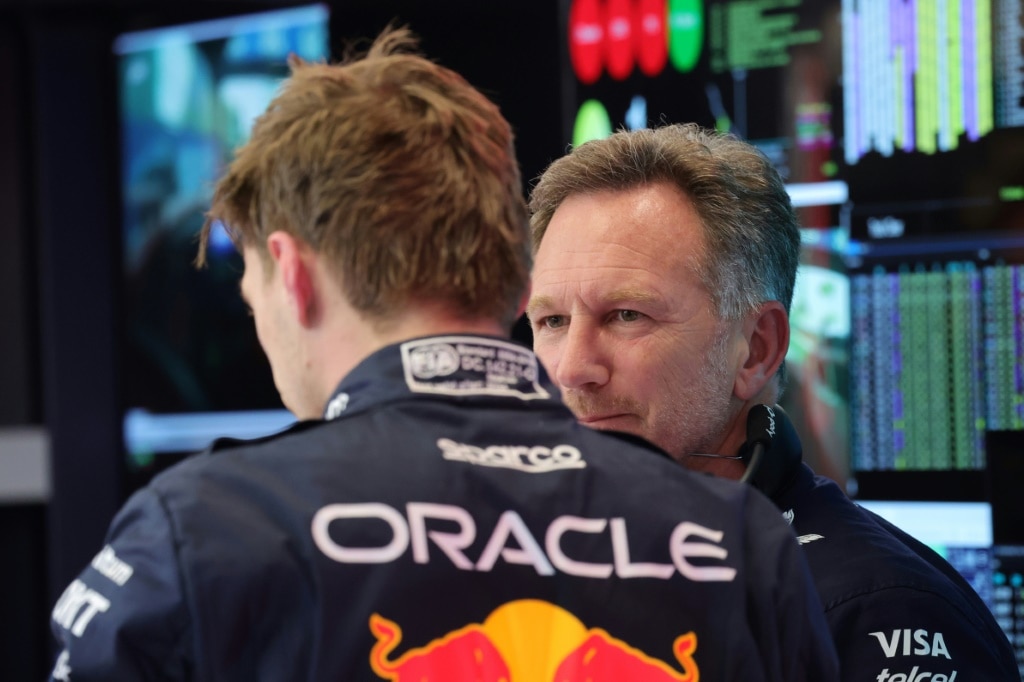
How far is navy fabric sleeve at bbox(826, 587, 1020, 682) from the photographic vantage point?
1.38m

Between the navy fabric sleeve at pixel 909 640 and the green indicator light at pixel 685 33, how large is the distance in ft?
5.66

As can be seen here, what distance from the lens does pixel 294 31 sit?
3.94 m

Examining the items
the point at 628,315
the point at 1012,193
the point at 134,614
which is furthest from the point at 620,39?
the point at 134,614

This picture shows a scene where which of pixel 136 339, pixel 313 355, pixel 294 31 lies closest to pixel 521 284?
pixel 313 355

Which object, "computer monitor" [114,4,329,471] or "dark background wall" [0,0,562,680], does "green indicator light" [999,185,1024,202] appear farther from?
"computer monitor" [114,4,329,471]

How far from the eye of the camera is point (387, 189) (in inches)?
41.8

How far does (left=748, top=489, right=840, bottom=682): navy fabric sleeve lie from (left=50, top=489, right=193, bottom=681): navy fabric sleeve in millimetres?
472

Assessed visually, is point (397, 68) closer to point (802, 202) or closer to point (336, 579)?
point (336, 579)

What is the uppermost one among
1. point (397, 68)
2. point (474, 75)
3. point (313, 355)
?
point (474, 75)

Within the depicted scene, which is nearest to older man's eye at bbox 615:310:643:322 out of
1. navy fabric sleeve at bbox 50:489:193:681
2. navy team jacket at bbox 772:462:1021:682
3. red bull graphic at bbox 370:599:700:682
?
navy team jacket at bbox 772:462:1021:682

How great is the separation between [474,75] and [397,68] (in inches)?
97.8

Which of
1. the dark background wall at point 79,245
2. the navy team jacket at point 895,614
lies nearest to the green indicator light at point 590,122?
the dark background wall at point 79,245

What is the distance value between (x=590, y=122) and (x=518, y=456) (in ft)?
6.70

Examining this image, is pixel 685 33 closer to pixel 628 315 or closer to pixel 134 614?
pixel 628 315
